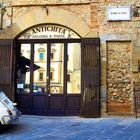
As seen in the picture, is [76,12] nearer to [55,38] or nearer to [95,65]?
[55,38]

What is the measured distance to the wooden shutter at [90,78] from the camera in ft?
43.7

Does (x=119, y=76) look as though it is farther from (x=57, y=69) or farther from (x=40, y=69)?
(x=40, y=69)

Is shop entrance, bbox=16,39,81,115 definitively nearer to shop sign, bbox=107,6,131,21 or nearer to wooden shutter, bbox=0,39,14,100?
wooden shutter, bbox=0,39,14,100

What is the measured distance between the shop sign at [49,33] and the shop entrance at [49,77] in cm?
18

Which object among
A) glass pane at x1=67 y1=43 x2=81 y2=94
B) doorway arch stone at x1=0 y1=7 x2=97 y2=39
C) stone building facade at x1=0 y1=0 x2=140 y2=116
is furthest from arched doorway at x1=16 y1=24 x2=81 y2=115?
stone building facade at x1=0 y1=0 x2=140 y2=116

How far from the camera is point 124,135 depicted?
10070 mm

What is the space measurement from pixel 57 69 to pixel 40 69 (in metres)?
0.64

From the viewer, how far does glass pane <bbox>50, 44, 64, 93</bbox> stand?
13.9 metres

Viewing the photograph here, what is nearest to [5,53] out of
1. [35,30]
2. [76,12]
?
[35,30]

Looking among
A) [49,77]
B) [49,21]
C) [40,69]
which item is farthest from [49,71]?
[49,21]

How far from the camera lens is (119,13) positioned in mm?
13453

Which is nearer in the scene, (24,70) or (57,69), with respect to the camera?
(57,69)

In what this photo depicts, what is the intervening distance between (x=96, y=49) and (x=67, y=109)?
237 cm

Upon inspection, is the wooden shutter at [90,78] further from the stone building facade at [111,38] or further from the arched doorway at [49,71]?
the arched doorway at [49,71]
